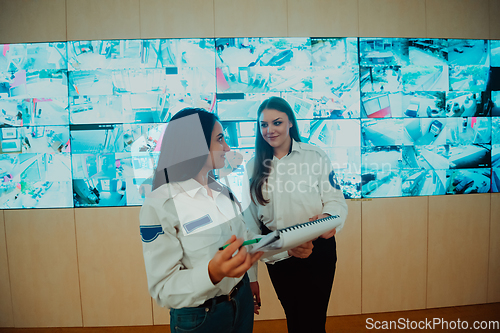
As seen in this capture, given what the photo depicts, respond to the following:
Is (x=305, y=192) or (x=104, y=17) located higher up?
(x=104, y=17)

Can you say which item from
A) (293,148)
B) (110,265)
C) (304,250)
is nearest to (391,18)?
(293,148)

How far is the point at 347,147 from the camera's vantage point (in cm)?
216

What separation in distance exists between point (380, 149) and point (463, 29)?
4.43ft

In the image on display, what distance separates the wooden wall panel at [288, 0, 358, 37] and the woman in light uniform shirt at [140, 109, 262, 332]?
1.58m

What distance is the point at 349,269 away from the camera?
2172 millimetres

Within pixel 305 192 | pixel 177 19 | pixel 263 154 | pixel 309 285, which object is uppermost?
pixel 177 19

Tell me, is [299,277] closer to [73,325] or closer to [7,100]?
[73,325]

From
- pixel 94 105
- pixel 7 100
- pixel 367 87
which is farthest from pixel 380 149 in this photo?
pixel 7 100

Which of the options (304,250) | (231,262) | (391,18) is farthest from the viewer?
(391,18)

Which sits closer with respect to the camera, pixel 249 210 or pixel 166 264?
pixel 166 264

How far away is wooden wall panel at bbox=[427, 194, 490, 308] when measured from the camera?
223 cm

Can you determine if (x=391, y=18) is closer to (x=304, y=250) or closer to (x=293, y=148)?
(x=293, y=148)

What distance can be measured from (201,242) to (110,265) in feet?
5.60

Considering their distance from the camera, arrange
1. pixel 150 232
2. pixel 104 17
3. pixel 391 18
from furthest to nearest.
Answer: pixel 391 18 → pixel 104 17 → pixel 150 232
